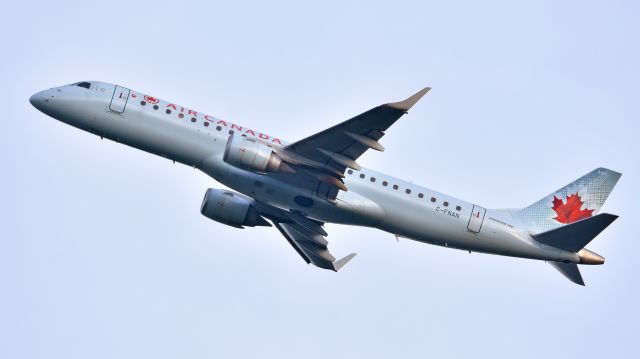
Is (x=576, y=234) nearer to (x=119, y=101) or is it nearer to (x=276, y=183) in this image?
(x=276, y=183)

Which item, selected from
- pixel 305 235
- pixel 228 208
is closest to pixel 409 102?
pixel 228 208

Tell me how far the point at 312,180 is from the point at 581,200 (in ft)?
54.6

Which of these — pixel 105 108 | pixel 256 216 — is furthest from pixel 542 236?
pixel 105 108

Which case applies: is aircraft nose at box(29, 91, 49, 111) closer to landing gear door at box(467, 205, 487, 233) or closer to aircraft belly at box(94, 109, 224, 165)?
aircraft belly at box(94, 109, 224, 165)

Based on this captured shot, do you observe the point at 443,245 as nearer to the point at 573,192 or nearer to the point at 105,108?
the point at 573,192

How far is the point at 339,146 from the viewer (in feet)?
160

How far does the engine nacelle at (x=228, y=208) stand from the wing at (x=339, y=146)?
264 inches

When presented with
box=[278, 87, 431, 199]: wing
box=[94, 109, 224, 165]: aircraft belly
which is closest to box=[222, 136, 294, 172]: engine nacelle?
box=[278, 87, 431, 199]: wing

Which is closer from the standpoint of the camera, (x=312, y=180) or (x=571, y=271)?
(x=312, y=180)

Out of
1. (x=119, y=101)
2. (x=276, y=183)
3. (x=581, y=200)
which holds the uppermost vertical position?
(x=581, y=200)

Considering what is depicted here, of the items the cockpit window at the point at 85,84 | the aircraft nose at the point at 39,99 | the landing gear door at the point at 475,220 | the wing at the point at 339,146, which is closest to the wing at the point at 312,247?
the wing at the point at 339,146

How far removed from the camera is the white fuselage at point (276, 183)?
167 feet

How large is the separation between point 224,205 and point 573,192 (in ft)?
67.3

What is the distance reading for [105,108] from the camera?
51.7 m
